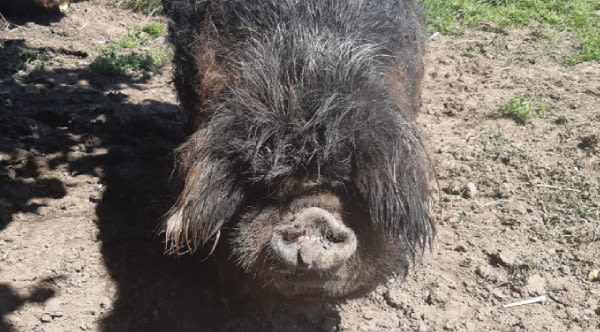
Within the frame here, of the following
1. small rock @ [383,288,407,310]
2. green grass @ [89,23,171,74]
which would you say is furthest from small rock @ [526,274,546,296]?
green grass @ [89,23,171,74]

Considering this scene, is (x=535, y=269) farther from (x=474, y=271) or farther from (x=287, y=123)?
(x=287, y=123)

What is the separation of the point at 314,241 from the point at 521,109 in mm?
3184

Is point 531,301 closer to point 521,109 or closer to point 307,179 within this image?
point 307,179

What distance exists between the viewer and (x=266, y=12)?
346cm

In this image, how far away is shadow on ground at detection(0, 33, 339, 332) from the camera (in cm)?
370

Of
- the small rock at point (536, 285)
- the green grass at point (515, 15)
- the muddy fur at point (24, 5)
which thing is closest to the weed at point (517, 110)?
the green grass at point (515, 15)

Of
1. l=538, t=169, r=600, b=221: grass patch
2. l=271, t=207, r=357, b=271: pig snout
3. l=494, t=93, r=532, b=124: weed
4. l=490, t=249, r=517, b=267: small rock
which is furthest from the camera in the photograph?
l=494, t=93, r=532, b=124: weed

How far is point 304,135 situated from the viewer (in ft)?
9.02

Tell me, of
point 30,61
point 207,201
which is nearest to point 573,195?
point 207,201

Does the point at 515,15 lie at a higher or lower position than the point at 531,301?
higher

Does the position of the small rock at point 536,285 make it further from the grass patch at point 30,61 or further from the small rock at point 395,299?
the grass patch at point 30,61

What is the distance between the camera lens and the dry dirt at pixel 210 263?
3.63 meters

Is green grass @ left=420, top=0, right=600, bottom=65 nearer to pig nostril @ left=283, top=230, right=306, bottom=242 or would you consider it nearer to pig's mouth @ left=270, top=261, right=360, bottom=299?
pig's mouth @ left=270, top=261, right=360, bottom=299

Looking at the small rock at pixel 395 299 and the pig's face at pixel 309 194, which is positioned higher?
the pig's face at pixel 309 194
